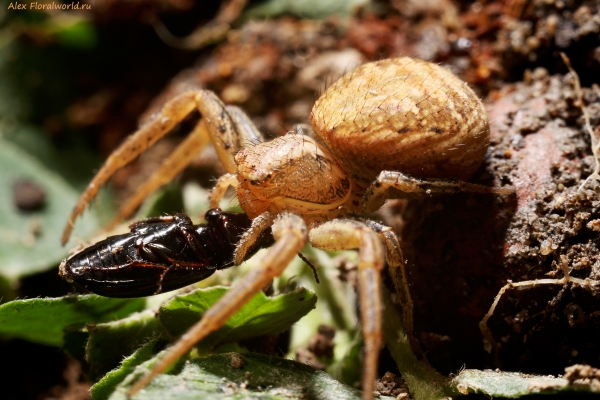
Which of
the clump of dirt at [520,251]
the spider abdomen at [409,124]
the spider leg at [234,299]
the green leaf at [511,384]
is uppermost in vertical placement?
the spider abdomen at [409,124]

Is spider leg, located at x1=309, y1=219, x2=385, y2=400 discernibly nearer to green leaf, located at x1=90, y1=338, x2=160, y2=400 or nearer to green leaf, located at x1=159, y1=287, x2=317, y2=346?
green leaf, located at x1=159, y1=287, x2=317, y2=346

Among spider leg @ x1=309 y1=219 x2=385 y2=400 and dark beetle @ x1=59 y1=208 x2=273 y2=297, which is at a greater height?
dark beetle @ x1=59 y1=208 x2=273 y2=297

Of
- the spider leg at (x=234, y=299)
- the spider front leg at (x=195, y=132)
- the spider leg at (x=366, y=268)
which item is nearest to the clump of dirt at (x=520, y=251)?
the spider leg at (x=366, y=268)

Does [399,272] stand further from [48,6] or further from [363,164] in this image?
[48,6]

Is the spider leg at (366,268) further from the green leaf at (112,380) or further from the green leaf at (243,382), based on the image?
the green leaf at (112,380)

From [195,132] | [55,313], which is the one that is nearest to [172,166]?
[195,132]

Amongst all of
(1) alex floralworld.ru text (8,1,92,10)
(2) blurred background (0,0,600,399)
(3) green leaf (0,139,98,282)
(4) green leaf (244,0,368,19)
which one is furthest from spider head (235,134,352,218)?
(1) alex floralworld.ru text (8,1,92,10)
